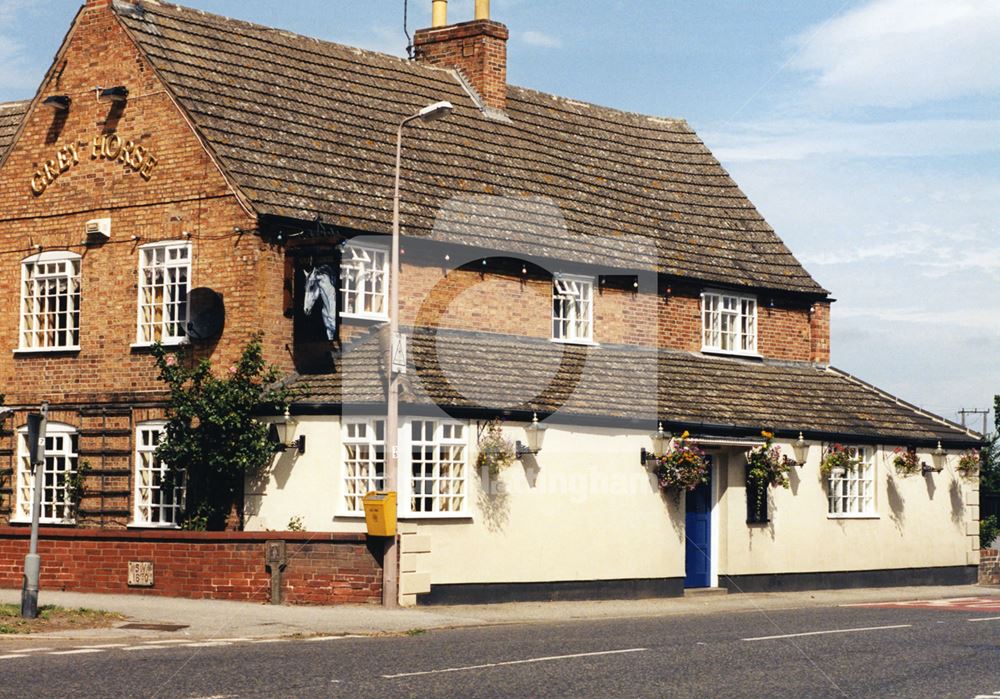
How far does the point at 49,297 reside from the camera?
3194cm

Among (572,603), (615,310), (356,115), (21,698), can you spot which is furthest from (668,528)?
(21,698)

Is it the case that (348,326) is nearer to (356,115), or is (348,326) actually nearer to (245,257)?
(245,257)

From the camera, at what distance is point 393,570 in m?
25.6

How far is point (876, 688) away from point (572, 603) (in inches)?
537

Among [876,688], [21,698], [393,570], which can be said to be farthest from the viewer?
[393,570]

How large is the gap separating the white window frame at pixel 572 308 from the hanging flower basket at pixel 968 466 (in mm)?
9828

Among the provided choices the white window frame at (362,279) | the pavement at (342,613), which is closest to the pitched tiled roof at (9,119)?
the white window frame at (362,279)

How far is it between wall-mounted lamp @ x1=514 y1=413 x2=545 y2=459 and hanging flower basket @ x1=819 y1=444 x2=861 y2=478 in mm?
8515

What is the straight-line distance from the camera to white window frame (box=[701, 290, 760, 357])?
120 ft

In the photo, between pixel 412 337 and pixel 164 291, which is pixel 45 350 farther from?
pixel 412 337

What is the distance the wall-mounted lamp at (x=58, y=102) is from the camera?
31.8 metres

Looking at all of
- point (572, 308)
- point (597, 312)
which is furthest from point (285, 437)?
point (597, 312)

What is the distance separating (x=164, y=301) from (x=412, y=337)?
473 cm

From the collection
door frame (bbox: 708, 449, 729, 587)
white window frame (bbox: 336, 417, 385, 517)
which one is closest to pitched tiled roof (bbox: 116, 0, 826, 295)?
white window frame (bbox: 336, 417, 385, 517)
